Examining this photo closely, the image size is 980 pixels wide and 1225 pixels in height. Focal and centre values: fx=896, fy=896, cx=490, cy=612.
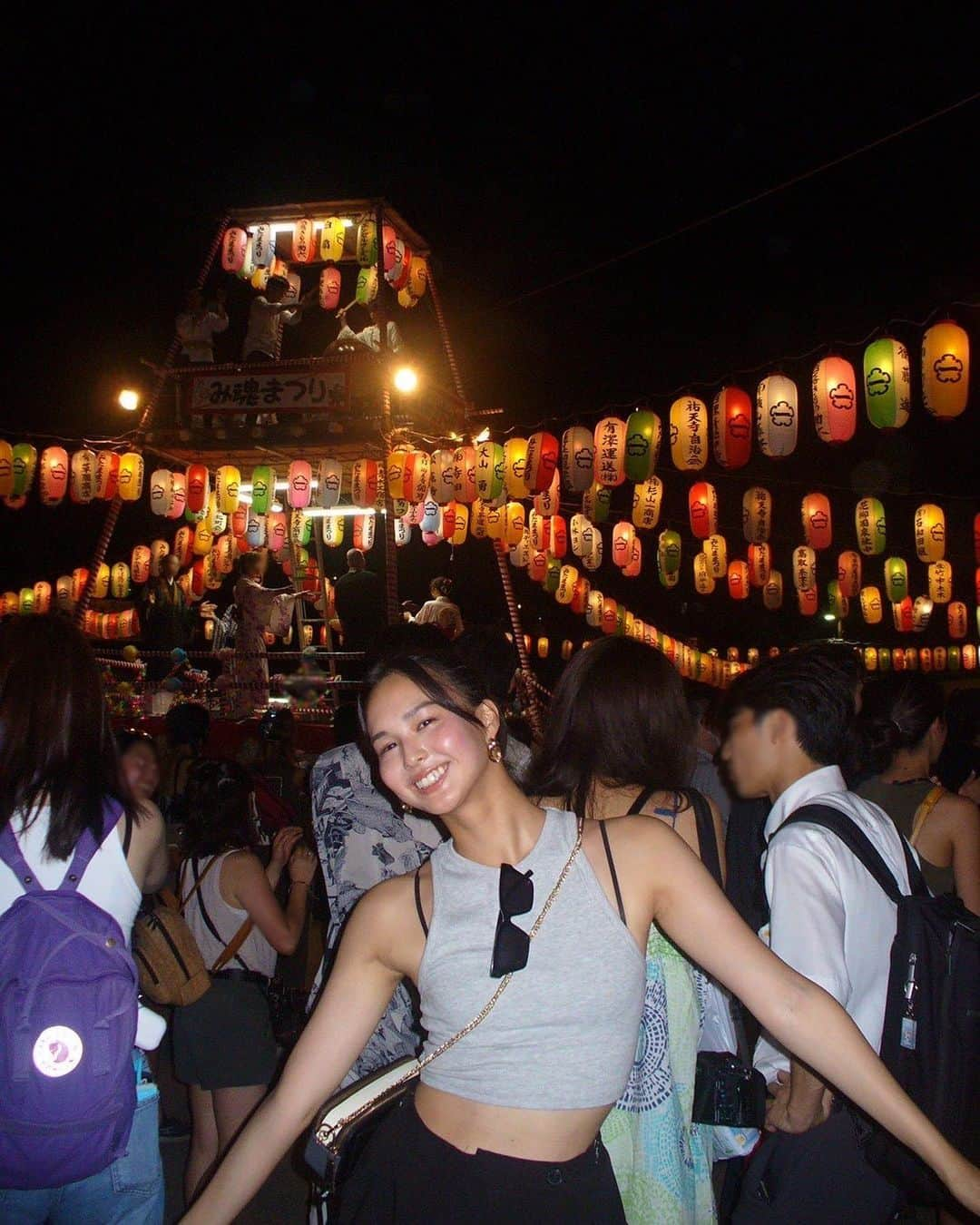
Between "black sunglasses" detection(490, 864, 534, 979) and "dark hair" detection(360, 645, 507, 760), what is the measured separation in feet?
1.10

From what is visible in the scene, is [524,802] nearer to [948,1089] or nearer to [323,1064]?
[323,1064]

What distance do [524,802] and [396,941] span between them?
378 millimetres

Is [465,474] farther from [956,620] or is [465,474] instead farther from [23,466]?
[956,620]

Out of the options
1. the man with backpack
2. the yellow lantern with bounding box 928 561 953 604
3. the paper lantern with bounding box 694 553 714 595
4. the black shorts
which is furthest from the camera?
the yellow lantern with bounding box 928 561 953 604

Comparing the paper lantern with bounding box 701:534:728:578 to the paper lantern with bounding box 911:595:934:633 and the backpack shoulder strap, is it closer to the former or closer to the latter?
the paper lantern with bounding box 911:595:934:633

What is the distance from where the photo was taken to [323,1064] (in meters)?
1.78

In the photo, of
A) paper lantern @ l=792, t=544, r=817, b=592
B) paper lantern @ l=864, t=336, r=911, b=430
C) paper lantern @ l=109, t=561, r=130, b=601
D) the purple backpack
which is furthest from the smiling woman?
paper lantern @ l=109, t=561, r=130, b=601

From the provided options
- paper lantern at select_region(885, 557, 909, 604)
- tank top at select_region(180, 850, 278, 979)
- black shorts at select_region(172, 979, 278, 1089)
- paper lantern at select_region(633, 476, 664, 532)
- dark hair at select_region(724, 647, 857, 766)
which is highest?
paper lantern at select_region(633, 476, 664, 532)

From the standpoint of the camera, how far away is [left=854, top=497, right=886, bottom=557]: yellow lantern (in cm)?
1345

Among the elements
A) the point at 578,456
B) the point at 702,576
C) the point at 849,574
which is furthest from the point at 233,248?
the point at 849,574

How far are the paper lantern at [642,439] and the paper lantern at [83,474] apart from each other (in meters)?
8.08

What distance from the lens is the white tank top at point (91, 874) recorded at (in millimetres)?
2014

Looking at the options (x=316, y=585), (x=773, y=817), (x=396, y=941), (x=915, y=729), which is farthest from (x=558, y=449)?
(x=396, y=941)

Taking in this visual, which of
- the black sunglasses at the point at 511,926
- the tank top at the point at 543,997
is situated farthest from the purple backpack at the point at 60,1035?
the black sunglasses at the point at 511,926
